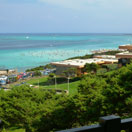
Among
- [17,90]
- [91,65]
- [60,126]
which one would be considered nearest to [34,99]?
[17,90]

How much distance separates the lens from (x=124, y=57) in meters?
34.2

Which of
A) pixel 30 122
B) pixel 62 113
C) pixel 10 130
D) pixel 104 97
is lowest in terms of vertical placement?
pixel 10 130

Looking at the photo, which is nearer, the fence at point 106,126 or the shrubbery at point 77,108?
the fence at point 106,126

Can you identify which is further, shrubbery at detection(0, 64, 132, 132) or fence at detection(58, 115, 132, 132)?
shrubbery at detection(0, 64, 132, 132)

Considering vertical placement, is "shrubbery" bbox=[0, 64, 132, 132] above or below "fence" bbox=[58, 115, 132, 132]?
below

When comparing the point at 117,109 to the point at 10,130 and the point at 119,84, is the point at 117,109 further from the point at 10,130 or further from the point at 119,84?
the point at 10,130

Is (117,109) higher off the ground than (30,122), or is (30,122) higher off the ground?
(117,109)

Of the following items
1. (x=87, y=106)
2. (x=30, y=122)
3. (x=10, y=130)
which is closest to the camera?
(x=87, y=106)

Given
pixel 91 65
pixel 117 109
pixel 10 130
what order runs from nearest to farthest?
pixel 117 109, pixel 10 130, pixel 91 65

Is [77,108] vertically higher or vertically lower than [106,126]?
lower

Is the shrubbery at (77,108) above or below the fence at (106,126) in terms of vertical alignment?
below

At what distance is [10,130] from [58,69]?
23986mm

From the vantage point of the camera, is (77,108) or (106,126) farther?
(77,108)

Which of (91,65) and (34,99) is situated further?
(91,65)
